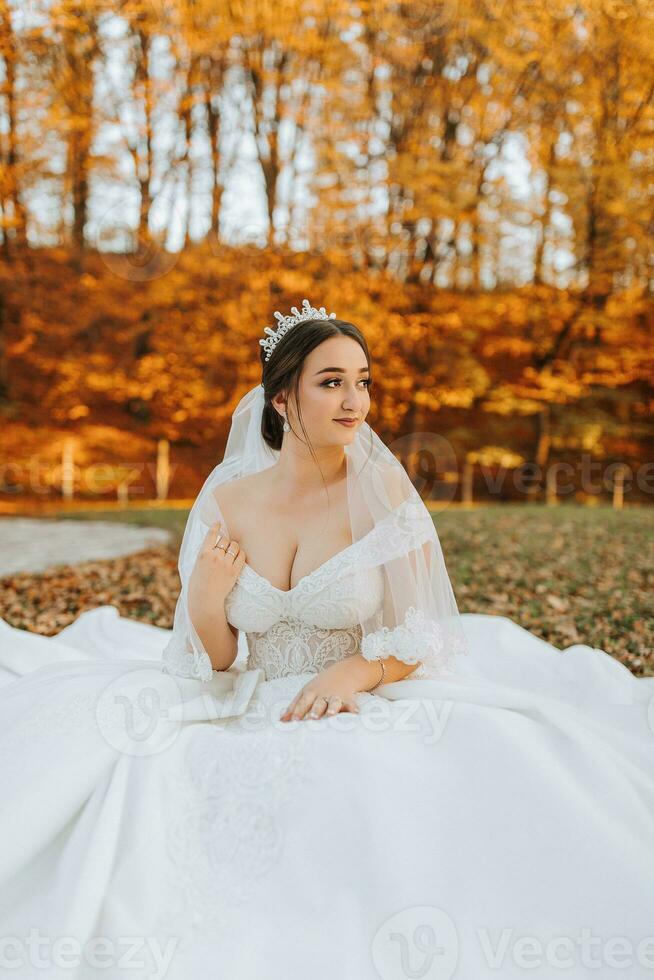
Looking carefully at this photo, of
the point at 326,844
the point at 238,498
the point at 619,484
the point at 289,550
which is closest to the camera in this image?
the point at 326,844

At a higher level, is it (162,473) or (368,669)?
(368,669)

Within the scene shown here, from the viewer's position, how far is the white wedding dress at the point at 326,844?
6.17 feet

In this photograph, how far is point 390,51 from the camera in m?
15.2

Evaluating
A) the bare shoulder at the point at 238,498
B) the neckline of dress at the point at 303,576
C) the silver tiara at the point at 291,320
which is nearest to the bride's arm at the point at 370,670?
the neckline of dress at the point at 303,576

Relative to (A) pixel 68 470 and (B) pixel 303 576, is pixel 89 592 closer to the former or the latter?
(B) pixel 303 576

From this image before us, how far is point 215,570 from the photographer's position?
8.63ft

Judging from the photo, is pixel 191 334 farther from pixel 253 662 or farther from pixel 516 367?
pixel 253 662

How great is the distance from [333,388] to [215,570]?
0.68 meters

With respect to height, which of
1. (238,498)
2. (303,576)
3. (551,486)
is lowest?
(551,486)

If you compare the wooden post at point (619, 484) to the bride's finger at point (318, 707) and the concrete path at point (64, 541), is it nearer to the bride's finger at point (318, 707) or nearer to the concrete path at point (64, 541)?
the concrete path at point (64, 541)

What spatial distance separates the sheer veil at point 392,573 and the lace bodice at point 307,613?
0.15ft

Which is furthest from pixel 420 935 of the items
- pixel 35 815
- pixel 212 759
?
pixel 35 815

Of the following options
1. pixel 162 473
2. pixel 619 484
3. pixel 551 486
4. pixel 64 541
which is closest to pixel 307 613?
pixel 64 541

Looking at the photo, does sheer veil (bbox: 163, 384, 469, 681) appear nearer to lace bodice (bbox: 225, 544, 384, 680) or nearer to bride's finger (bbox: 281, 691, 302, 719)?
lace bodice (bbox: 225, 544, 384, 680)
